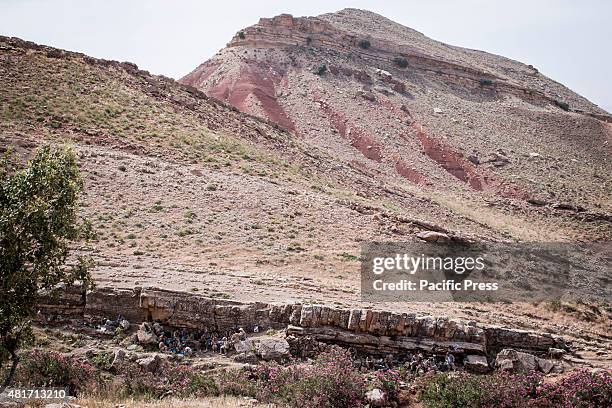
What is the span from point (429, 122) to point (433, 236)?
27928 millimetres

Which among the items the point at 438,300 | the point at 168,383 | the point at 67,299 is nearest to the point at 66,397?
the point at 168,383

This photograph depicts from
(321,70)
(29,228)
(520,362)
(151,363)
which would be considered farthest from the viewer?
(321,70)

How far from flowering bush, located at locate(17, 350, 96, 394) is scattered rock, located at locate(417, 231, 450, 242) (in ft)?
49.8

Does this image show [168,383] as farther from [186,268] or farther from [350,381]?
[186,268]

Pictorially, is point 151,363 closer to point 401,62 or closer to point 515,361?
point 515,361

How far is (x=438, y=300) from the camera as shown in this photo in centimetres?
1725

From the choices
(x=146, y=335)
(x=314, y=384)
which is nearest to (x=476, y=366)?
(x=314, y=384)

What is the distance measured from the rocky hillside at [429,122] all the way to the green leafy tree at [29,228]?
2295 centimetres

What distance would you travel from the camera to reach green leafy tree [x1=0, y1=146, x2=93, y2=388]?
28.7 ft

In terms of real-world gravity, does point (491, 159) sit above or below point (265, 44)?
below

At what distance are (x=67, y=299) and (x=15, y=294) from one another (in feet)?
14.2

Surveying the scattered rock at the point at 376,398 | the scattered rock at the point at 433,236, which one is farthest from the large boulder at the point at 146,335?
the scattered rock at the point at 433,236

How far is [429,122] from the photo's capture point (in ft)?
159

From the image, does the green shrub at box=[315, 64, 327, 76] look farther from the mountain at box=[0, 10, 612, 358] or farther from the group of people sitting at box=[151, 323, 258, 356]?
the group of people sitting at box=[151, 323, 258, 356]
